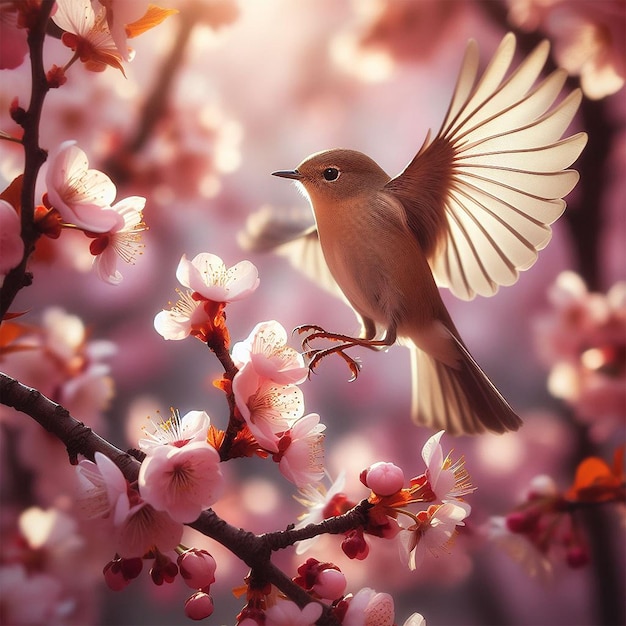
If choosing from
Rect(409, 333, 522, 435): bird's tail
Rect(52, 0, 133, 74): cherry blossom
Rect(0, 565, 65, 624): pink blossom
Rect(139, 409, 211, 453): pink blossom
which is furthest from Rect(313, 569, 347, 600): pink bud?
Rect(0, 565, 65, 624): pink blossom

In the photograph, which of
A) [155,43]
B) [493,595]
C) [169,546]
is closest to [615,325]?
[493,595]

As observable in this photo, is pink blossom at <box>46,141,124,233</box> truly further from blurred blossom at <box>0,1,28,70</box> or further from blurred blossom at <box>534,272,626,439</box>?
blurred blossom at <box>534,272,626,439</box>

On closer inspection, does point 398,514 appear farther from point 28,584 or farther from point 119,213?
point 28,584

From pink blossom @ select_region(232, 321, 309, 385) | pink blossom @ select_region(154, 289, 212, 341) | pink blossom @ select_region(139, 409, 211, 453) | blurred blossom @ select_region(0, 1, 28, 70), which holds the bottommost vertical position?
pink blossom @ select_region(139, 409, 211, 453)

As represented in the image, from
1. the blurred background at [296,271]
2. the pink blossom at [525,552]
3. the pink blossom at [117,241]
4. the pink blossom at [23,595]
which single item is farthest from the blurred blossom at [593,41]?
the pink blossom at [23,595]

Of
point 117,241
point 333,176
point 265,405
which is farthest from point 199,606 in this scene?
point 333,176
